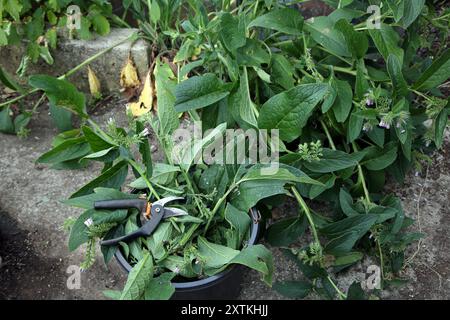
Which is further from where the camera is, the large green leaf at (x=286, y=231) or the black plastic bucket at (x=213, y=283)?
the large green leaf at (x=286, y=231)

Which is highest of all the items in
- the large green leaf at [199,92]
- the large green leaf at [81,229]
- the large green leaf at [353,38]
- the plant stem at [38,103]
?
the large green leaf at [353,38]

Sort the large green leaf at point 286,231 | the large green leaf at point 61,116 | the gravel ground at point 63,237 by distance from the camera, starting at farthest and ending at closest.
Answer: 1. the large green leaf at point 61,116
2. the gravel ground at point 63,237
3. the large green leaf at point 286,231

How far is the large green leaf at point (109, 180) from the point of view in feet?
4.06

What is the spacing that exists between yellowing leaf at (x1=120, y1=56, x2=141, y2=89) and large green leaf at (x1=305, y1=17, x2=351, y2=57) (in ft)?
2.45

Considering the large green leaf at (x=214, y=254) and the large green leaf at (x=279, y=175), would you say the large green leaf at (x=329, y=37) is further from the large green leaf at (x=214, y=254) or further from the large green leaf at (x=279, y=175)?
the large green leaf at (x=214, y=254)

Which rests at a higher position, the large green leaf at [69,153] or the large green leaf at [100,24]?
the large green leaf at [100,24]

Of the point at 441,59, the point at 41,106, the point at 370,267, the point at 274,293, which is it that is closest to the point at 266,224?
the point at 274,293

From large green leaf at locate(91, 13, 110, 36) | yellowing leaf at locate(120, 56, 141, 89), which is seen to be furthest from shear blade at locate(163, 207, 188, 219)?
large green leaf at locate(91, 13, 110, 36)

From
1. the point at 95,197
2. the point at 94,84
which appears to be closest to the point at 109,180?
the point at 95,197

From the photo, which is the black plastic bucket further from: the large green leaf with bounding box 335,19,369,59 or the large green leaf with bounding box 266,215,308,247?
the large green leaf with bounding box 335,19,369,59

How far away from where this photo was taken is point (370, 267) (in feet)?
4.97

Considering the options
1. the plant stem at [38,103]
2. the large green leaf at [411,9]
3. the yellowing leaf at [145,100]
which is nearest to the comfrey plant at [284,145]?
the large green leaf at [411,9]

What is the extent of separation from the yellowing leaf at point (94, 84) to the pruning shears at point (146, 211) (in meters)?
0.82

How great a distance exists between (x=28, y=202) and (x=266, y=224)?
0.78 meters
